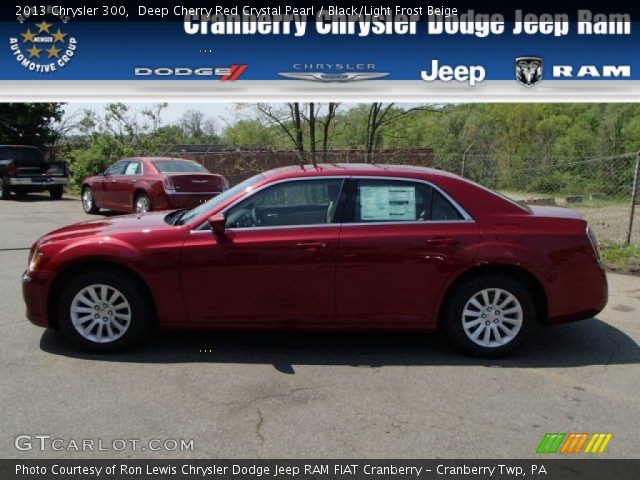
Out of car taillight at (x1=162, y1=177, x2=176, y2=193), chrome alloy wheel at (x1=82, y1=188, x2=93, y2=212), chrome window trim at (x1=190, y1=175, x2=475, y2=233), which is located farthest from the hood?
chrome alloy wheel at (x1=82, y1=188, x2=93, y2=212)

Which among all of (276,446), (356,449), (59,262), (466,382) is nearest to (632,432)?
(466,382)

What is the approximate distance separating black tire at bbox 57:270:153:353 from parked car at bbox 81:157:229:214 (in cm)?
739

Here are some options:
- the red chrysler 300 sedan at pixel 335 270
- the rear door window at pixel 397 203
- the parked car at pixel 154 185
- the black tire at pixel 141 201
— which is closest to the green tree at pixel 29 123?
the parked car at pixel 154 185

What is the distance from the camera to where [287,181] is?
4.99 metres

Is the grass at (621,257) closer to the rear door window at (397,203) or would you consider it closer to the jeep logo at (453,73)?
the rear door window at (397,203)

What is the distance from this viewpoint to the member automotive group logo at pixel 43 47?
1397 cm

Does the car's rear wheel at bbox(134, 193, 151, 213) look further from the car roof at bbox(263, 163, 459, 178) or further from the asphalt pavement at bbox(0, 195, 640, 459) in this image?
the car roof at bbox(263, 163, 459, 178)

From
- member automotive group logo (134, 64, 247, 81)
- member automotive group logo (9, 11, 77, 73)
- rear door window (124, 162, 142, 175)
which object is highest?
member automotive group logo (9, 11, 77, 73)

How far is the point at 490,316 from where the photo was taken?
4.83 meters

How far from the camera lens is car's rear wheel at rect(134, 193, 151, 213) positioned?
41.4 feet

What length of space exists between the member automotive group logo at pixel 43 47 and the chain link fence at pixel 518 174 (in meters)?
5.47

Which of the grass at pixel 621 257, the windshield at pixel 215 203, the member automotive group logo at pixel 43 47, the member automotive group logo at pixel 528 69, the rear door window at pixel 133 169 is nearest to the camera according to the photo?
the windshield at pixel 215 203

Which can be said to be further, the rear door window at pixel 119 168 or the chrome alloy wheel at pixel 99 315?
the rear door window at pixel 119 168
